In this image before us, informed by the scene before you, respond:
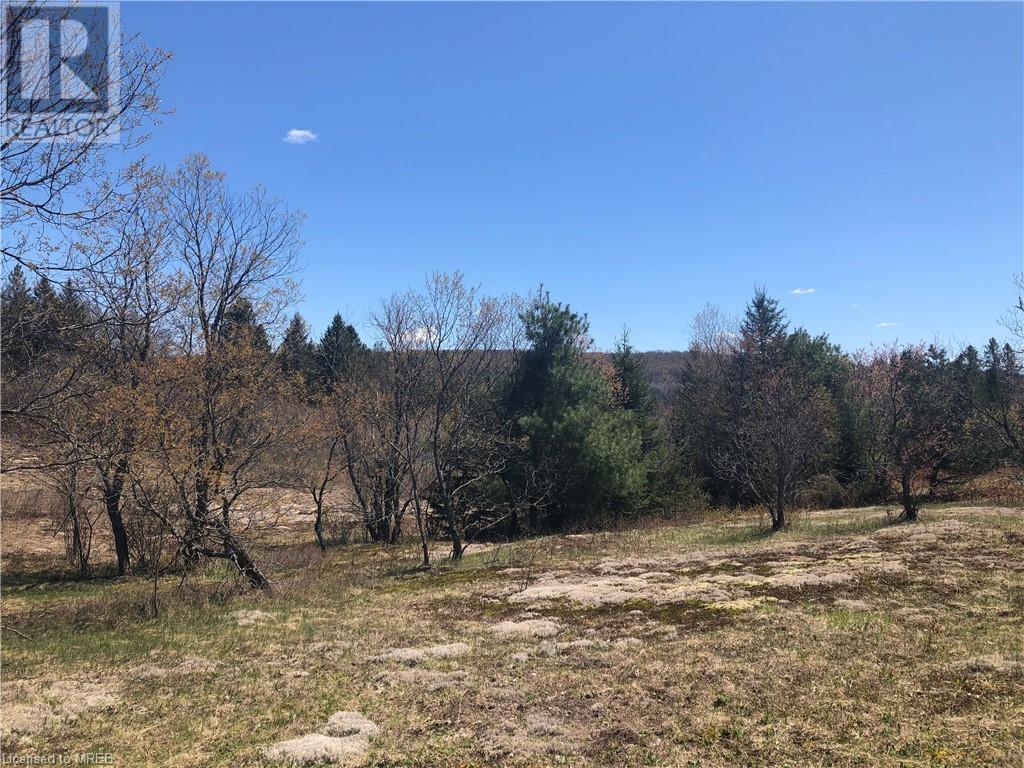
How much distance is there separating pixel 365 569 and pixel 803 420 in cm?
1582

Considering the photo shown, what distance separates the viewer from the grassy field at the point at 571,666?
17.5 feet

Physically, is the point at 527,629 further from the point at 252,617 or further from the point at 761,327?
the point at 761,327

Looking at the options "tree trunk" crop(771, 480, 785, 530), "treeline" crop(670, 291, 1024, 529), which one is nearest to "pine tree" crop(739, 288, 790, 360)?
"treeline" crop(670, 291, 1024, 529)

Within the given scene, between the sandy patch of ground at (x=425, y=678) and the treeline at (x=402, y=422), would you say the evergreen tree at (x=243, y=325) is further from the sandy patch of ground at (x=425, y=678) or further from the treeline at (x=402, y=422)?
the sandy patch of ground at (x=425, y=678)

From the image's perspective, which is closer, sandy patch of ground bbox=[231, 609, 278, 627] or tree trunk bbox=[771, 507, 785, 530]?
sandy patch of ground bbox=[231, 609, 278, 627]

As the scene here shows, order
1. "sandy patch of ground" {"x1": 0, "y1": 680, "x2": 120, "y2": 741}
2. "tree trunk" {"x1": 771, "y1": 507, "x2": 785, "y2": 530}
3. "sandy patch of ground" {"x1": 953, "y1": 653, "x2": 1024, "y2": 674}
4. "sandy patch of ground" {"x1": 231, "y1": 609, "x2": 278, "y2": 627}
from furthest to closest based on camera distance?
"tree trunk" {"x1": 771, "y1": 507, "x2": 785, "y2": 530}, "sandy patch of ground" {"x1": 231, "y1": 609, "x2": 278, "y2": 627}, "sandy patch of ground" {"x1": 0, "y1": 680, "x2": 120, "y2": 741}, "sandy patch of ground" {"x1": 953, "y1": 653, "x2": 1024, "y2": 674}

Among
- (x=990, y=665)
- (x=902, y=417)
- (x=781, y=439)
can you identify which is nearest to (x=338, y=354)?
(x=781, y=439)

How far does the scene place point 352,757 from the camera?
5.36m

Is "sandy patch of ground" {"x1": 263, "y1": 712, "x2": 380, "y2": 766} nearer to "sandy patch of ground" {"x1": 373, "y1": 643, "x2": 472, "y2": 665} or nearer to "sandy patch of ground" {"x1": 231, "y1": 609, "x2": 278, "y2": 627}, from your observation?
"sandy patch of ground" {"x1": 373, "y1": 643, "x2": 472, "y2": 665}

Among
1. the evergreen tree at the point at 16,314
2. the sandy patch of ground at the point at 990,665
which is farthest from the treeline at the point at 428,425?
the sandy patch of ground at the point at 990,665

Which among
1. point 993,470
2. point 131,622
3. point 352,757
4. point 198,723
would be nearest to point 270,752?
point 352,757

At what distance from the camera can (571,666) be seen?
7.67 m

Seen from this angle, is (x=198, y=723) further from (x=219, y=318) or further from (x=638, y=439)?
(x=638, y=439)

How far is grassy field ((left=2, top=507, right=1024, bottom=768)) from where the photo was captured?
5.34 m
